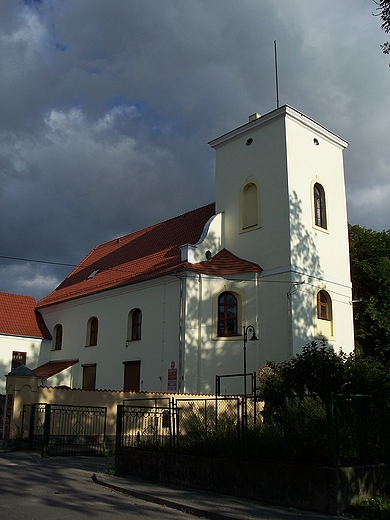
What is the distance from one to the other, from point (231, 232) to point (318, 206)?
408 centimetres

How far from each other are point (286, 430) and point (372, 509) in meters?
1.99

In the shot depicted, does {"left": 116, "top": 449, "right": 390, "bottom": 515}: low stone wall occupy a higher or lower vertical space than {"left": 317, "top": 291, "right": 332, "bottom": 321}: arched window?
lower

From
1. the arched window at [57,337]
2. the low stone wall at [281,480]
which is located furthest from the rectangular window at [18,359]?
the low stone wall at [281,480]

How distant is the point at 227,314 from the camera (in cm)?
2323

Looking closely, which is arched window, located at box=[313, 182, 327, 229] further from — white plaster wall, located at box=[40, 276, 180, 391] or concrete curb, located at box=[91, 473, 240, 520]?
concrete curb, located at box=[91, 473, 240, 520]

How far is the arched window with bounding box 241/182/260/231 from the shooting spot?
24.6 metres

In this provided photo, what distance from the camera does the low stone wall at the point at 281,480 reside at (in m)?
8.55

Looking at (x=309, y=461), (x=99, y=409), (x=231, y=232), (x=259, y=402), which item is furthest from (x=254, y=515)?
(x=231, y=232)

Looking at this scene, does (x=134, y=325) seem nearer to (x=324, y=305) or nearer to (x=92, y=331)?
(x=92, y=331)

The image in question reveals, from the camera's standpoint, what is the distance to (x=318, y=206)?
24.8 meters

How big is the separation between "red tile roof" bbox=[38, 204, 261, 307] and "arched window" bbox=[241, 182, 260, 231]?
5.44 feet

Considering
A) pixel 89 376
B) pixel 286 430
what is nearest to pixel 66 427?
pixel 89 376

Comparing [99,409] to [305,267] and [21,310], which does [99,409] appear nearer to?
[305,267]

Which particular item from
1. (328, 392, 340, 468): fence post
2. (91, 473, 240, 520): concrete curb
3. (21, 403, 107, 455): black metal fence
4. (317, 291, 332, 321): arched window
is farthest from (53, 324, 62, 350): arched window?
(328, 392, 340, 468): fence post
